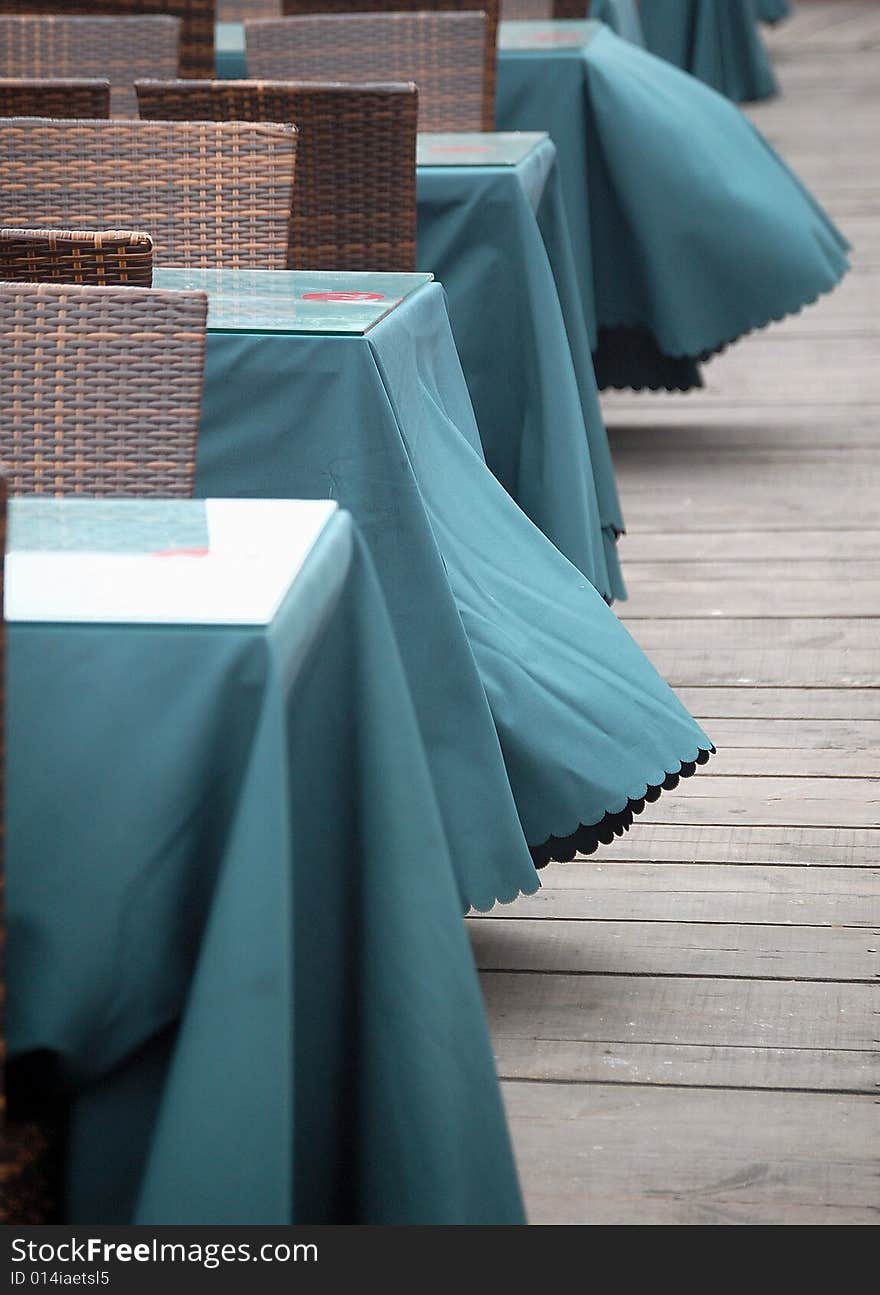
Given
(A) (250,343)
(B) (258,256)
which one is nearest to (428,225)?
(B) (258,256)

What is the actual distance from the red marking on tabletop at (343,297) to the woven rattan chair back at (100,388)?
0.45 metres

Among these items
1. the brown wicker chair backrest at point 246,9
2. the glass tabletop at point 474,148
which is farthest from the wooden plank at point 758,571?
the brown wicker chair backrest at point 246,9

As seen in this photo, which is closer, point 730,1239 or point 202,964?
point 202,964

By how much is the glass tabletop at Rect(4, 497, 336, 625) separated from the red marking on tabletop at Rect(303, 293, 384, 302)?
699 mm

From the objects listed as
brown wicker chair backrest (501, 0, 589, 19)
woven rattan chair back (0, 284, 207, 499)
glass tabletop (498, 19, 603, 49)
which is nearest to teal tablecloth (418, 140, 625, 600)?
glass tabletop (498, 19, 603, 49)

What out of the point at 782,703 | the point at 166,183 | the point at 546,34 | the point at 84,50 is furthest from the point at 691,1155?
the point at 546,34

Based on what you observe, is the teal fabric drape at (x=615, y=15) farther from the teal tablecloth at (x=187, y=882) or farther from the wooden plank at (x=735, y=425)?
the teal tablecloth at (x=187, y=882)

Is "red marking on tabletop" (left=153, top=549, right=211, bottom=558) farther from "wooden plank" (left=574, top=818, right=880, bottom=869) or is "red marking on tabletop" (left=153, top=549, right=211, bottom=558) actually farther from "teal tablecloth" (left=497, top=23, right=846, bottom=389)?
"teal tablecloth" (left=497, top=23, right=846, bottom=389)

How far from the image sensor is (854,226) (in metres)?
6.29

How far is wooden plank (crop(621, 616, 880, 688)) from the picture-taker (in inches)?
107

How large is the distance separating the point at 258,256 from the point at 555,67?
5.32 ft

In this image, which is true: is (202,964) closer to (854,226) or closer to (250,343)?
(250,343)

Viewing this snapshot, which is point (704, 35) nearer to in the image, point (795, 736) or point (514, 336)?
point (514, 336)

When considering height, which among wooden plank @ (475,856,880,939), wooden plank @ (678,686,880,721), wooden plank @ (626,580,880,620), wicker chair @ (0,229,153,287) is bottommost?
wooden plank @ (626,580,880,620)
